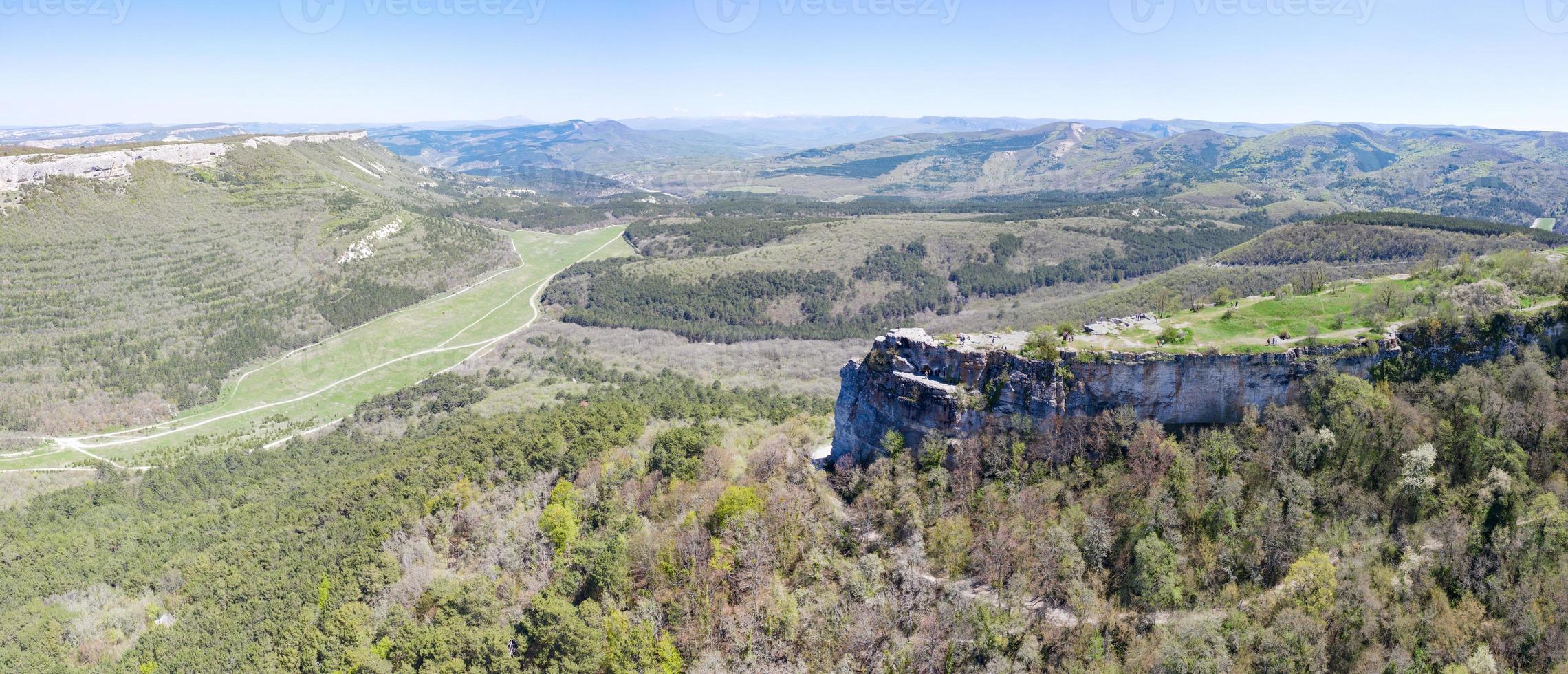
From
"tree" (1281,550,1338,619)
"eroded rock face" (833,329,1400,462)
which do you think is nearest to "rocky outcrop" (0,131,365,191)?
"eroded rock face" (833,329,1400,462)

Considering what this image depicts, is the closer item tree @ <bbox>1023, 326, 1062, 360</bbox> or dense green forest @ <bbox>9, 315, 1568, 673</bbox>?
dense green forest @ <bbox>9, 315, 1568, 673</bbox>

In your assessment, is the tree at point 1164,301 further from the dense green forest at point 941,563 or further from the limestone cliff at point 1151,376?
the dense green forest at point 941,563

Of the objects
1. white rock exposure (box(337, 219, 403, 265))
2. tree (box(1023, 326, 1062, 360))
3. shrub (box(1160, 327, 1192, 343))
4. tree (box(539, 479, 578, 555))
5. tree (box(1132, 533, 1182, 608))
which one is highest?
shrub (box(1160, 327, 1192, 343))

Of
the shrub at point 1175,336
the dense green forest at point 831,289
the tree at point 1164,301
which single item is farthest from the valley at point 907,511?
the dense green forest at point 831,289

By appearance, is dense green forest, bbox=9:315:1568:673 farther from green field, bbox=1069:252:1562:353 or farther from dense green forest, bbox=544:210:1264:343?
dense green forest, bbox=544:210:1264:343

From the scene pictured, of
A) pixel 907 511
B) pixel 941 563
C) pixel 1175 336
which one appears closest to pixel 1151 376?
pixel 1175 336

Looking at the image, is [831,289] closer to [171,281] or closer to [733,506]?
[733,506]
